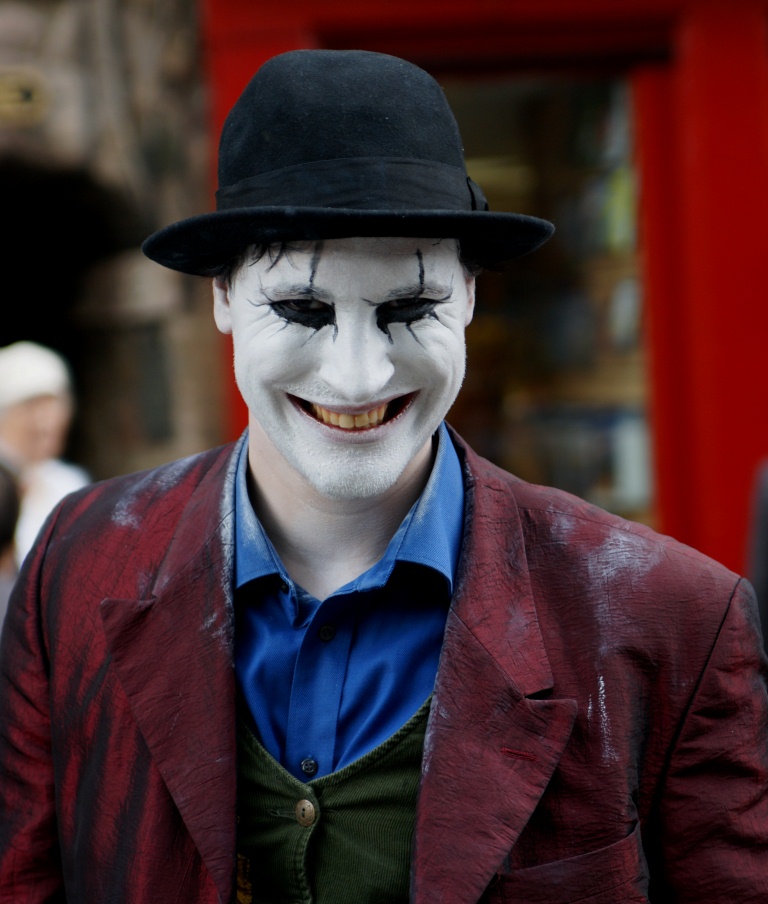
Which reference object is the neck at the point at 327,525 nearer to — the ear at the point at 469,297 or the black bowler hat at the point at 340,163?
the ear at the point at 469,297

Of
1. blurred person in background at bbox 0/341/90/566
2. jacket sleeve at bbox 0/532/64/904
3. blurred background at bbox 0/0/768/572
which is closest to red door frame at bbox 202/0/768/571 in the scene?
blurred background at bbox 0/0/768/572

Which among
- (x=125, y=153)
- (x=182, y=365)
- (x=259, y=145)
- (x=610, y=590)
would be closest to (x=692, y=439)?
(x=182, y=365)

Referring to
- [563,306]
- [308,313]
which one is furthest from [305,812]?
[563,306]

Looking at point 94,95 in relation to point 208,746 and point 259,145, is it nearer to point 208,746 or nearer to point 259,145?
point 259,145

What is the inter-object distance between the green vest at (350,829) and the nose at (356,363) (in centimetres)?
39

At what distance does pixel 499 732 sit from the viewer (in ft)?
4.38

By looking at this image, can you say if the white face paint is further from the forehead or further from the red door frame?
the red door frame

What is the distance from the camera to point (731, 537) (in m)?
3.73

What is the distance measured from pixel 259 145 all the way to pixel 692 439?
2.80 m

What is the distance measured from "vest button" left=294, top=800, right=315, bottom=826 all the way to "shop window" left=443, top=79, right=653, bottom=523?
2916 millimetres

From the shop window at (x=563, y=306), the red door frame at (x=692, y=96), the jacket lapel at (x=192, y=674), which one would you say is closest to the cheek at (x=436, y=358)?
the jacket lapel at (x=192, y=674)

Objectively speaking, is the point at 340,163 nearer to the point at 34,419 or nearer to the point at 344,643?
the point at 344,643

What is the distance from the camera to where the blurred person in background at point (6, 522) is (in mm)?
2508

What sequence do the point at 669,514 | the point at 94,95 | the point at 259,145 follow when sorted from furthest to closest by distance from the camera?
the point at 669,514 → the point at 94,95 → the point at 259,145
